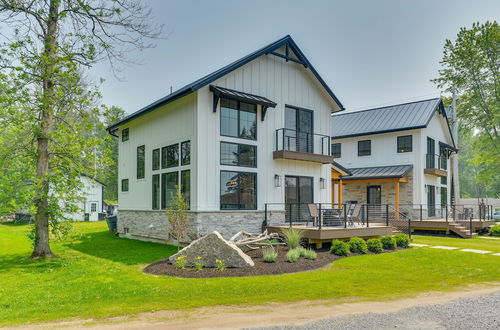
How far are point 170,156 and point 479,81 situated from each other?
24.8m

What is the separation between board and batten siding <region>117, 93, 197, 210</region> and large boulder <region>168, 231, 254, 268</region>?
3193 millimetres

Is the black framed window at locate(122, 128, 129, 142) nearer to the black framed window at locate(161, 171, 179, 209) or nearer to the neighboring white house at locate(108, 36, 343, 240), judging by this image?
the neighboring white house at locate(108, 36, 343, 240)

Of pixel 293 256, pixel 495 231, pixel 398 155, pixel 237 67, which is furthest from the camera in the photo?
pixel 398 155

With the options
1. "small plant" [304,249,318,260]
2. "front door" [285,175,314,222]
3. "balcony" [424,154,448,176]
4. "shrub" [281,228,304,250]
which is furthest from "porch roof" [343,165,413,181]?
"small plant" [304,249,318,260]

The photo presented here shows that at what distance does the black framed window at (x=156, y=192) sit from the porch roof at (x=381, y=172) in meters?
11.8

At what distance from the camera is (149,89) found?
26062 mm

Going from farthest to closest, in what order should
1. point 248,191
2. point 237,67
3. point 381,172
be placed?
point 381,172, point 248,191, point 237,67

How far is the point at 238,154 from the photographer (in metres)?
14.4

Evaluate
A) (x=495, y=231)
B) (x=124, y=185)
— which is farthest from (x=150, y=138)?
(x=495, y=231)

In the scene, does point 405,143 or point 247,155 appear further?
point 405,143

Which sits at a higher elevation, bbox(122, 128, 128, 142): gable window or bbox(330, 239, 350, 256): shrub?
bbox(122, 128, 128, 142): gable window

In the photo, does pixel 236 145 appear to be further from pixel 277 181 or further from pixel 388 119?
pixel 388 119

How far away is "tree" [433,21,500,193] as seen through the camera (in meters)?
27.1

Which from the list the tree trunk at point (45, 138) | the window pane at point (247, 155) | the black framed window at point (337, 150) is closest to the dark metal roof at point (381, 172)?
the black framed window at point (337, 150)
